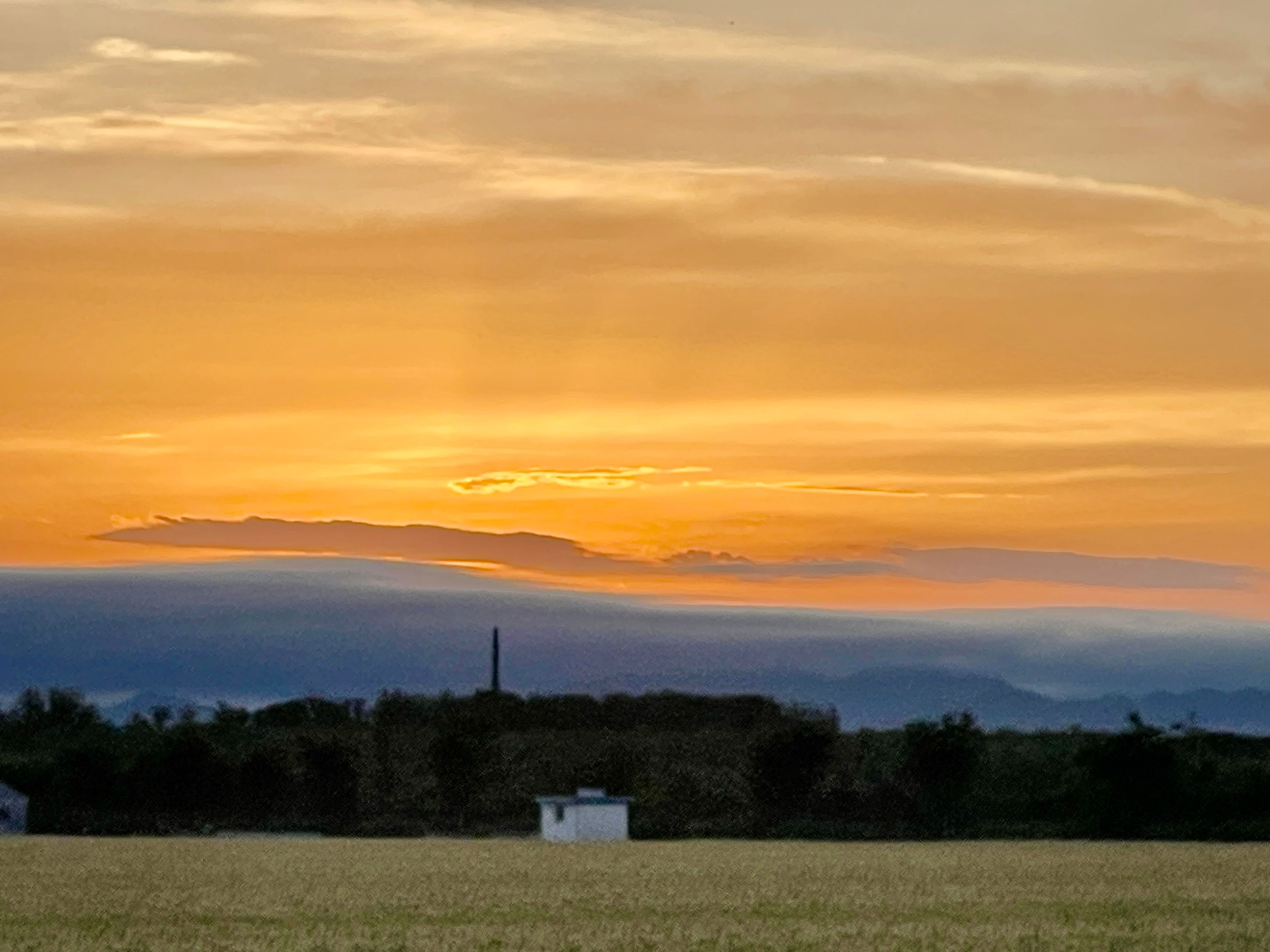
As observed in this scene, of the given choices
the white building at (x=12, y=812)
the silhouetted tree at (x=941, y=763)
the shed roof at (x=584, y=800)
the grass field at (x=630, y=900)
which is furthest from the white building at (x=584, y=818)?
the white building at (x=12, y=812)

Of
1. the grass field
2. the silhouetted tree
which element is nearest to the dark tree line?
the silhouetted tree

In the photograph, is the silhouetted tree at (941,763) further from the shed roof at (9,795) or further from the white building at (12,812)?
the shed roof at (9,795)

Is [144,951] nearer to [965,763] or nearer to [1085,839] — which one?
[1085,839]

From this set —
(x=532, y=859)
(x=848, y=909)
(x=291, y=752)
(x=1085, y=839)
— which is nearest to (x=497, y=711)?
Result: (x=291, y=752)

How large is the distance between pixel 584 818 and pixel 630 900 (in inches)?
1991

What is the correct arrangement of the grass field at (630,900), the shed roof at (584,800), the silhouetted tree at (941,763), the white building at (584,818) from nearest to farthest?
1. the grass field at (630,900)
2. the white building at (584,818)
3. the shed roof at (584,800)
4. the silhouetted tree at (941,763)

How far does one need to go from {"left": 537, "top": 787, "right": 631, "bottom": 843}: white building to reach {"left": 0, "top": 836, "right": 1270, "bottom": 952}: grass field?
51.6 ft

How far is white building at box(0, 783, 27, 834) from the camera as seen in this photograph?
4530 inches

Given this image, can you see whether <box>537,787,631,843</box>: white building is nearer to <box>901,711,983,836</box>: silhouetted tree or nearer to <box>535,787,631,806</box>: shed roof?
<box>535,787,631,806</box>: shed roof

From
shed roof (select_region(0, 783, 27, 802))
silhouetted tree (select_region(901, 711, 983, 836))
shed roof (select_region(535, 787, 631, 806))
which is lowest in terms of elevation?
shed roof (select_region(0, 783, 27, 802))

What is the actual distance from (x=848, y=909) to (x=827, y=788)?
2776 inches

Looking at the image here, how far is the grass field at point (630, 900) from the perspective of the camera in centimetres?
4494

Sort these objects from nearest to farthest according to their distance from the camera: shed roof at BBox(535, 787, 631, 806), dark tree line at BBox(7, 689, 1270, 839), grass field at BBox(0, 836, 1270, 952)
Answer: grass field at BBox(0, 836, 1270, 952)
shed roof at BBox(535, 787, 631, 806)
dark tree line at BBox(7, 689, 1270, 839)

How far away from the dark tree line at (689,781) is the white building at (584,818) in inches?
135
